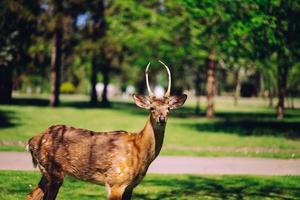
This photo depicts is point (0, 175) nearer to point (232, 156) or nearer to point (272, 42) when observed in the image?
point (232, 156)

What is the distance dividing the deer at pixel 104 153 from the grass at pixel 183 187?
2.58m

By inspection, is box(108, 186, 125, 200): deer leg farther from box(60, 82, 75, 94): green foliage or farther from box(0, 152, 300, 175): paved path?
box(60, 82, 75, 94): green foliage

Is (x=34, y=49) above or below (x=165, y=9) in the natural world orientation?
below

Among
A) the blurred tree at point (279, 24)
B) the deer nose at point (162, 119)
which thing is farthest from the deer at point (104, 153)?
the blurred tree at point (279, 24)

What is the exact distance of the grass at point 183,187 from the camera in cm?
1087

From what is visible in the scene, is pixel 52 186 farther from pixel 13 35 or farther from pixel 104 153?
pixel 13 35

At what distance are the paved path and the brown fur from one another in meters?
6.17

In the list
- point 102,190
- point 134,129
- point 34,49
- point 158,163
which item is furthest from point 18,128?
point 34,49

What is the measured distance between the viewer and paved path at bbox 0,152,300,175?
1426 centimetres

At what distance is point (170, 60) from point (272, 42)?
17.7 m

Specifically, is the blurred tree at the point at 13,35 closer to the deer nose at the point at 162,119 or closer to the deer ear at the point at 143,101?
the deer ear at the point at 143,101

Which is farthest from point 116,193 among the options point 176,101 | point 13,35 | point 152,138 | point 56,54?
point 56,54

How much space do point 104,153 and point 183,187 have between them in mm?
4706

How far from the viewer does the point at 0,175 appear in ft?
40.9
